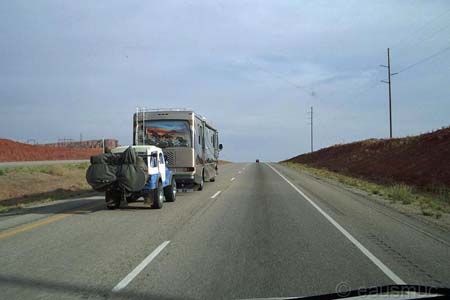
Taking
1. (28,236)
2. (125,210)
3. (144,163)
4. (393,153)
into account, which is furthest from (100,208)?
(393,153)

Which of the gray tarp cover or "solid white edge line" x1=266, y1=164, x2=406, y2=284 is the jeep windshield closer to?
the gray tarp cover

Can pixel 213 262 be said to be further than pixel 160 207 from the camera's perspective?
No

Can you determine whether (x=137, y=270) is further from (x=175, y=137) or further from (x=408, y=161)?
(x=408, y=161)

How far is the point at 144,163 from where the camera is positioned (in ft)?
48.0

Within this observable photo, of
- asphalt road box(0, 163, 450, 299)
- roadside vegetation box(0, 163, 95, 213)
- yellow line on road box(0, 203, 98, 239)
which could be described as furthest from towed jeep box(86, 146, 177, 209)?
roadside vegetation box(0, 163, 95, 213)

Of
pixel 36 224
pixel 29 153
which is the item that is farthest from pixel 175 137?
pixel 29 153

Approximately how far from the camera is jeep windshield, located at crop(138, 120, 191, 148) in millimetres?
20359

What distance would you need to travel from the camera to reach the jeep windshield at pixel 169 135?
20.4 meters

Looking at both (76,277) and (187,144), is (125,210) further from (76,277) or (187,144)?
(76,277)

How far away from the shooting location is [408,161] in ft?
138

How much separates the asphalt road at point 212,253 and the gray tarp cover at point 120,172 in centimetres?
89

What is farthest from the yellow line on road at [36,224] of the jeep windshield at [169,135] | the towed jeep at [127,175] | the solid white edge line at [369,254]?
the solid white edge line at [369,254]

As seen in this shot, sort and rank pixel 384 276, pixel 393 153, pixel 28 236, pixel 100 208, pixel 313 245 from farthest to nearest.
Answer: pixel 393 153 < pixel 100 208 < pixel 28 236 < pixel 313 245 < pixel 384 276

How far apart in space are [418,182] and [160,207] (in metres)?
24.2
